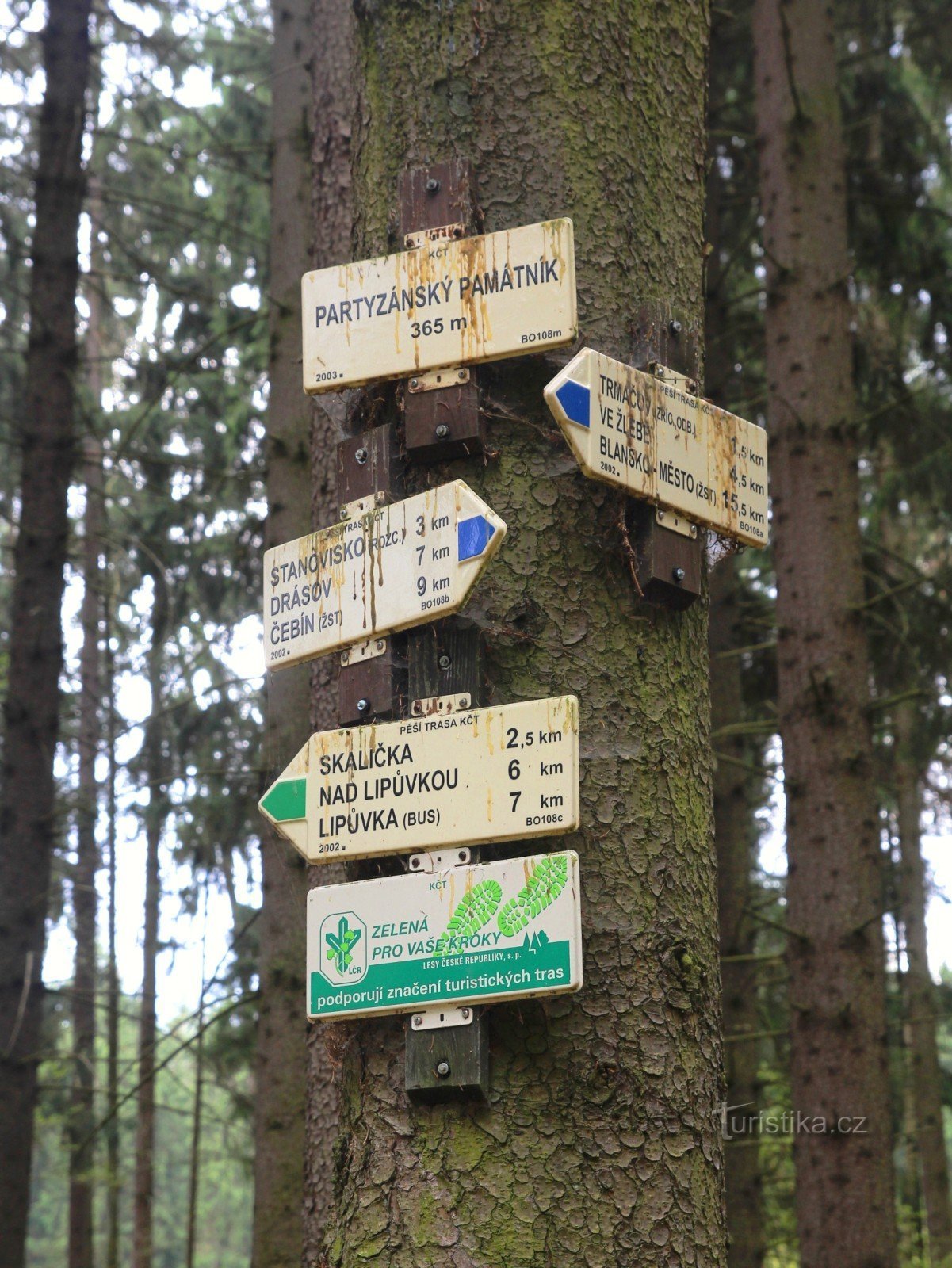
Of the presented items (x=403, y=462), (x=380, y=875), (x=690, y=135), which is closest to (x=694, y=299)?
(x=690, y=135)

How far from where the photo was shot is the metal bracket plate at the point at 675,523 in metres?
2.43

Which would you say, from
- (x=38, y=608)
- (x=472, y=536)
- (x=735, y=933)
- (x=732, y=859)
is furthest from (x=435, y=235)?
(x=732, y=859)

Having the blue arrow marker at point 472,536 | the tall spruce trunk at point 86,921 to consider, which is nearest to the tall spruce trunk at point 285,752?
the blue arrow marker at point 472,536

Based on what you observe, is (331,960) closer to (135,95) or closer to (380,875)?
(380,875)

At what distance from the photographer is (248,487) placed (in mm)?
11203

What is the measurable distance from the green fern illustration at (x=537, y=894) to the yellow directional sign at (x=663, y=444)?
64cm

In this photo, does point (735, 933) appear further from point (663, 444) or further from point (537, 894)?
point (537, 894)

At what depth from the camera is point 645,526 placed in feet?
7.92

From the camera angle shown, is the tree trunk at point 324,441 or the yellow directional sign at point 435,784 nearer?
the yellow directional sign at point 435,784

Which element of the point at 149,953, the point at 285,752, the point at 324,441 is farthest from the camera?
the point at 149,953

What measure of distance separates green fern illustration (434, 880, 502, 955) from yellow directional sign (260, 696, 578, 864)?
3.1 inches

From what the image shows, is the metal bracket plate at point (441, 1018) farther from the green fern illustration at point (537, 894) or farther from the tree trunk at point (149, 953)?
the tree trunk at point (149, 953)

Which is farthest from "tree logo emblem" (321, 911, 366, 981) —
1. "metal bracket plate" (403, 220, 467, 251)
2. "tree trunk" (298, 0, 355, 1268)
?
"tree trunk" (298, 0, 355, 1268)

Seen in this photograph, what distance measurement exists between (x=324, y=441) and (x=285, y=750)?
1658 mm
